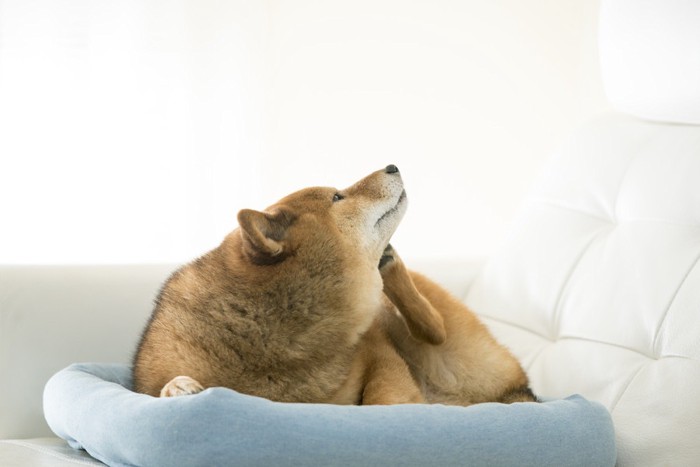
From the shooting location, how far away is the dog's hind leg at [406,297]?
1.64 metres

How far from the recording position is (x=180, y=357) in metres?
1.46

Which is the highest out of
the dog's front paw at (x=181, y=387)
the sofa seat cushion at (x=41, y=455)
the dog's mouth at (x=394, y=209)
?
the dog's mouth at (x=394, y=209)

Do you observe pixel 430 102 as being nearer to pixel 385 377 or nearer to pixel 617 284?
pixel 617 284

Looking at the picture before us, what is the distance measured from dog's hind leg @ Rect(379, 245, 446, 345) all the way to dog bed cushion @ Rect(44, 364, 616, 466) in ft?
1.15

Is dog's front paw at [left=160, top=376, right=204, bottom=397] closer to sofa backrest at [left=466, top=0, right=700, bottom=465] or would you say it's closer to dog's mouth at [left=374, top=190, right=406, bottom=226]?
dog's mouth at [left=374, top=190, right=406, bottom=226]

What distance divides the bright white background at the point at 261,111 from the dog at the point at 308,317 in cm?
126

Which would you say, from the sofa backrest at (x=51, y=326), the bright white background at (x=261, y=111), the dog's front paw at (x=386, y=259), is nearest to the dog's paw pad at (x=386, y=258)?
the dog's front paw at (x=386, y=259)

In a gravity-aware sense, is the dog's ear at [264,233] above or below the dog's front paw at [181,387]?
above

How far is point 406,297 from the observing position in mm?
1649

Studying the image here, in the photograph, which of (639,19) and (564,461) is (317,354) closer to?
(564,461)

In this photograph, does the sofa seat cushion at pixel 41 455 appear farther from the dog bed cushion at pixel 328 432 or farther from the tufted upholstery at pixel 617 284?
the tufted upholstery at pixel 617 284

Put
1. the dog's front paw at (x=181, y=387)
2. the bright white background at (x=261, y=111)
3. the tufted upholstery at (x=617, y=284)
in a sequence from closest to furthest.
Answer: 1. the dog's front paw at (x=181, y=387)
2. the tufted upholstery at (x=617, y=284)
3. the bright white background at (x=261, y=111)

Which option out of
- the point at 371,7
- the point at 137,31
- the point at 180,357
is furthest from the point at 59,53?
the point at 180,357

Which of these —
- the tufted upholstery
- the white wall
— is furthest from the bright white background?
the tufted upholstery
